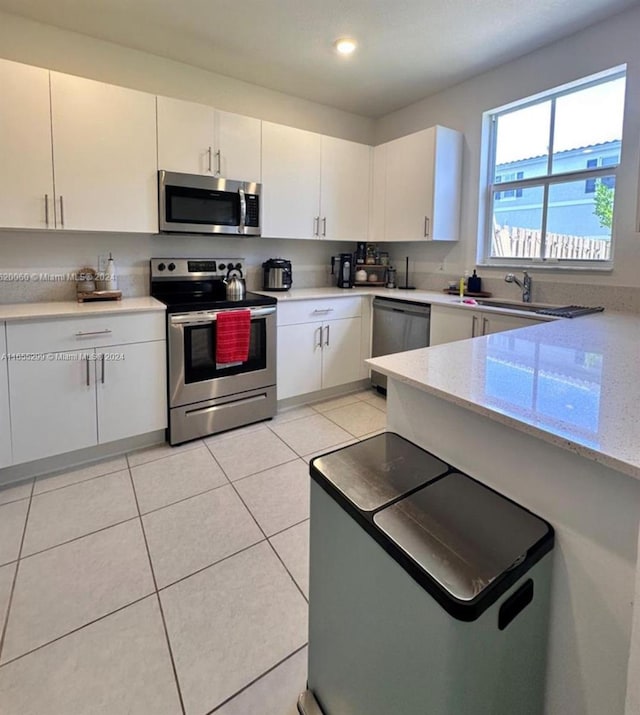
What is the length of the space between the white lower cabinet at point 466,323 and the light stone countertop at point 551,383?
82 centimetres

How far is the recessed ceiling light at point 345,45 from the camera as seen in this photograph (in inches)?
109

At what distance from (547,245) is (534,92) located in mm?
1069

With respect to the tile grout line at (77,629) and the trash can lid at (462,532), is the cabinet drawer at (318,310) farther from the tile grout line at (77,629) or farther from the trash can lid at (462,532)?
the trash can lid at (462,532)

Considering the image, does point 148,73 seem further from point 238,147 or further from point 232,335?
point 232,335

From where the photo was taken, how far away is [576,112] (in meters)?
2.86

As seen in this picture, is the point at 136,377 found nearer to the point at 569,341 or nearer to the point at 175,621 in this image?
the point at 175,621

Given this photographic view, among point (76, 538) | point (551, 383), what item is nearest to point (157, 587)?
point (76, 538)

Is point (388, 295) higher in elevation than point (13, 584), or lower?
higher

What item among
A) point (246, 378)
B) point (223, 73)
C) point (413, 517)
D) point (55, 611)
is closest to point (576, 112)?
point (223, 73)

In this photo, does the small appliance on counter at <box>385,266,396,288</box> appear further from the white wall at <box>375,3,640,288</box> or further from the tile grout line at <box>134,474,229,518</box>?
the tile grout line at <box>134,474,229,518</box>

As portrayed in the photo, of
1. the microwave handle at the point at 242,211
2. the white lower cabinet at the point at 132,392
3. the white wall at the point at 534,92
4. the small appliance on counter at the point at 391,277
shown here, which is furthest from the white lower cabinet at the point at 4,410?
the white wall at the point at 534,92

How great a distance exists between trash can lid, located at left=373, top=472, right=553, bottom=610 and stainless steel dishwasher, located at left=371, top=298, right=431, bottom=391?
2308 millimetres

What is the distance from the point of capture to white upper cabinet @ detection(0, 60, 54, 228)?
229cm

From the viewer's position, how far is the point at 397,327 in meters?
3.49
